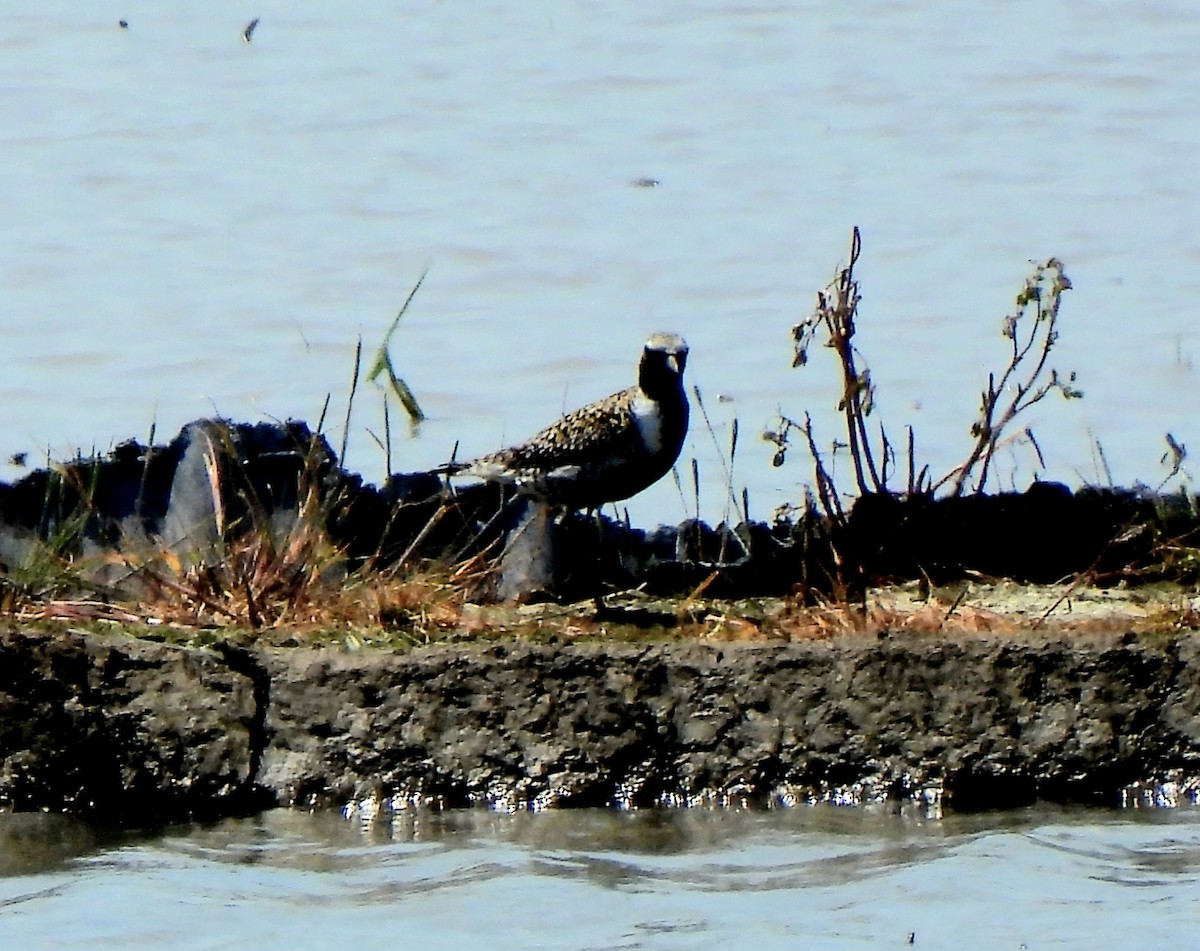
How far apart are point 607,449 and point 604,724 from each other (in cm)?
222

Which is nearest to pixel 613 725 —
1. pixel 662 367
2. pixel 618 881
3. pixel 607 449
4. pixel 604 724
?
pixel 604 724

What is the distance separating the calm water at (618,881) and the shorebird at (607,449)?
220 cm

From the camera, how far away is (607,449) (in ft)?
24.1

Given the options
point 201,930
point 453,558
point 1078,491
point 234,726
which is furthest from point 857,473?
point 201,930

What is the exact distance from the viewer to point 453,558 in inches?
255

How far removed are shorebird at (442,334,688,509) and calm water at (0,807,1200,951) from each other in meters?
2.20

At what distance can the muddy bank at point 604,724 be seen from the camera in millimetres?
5176

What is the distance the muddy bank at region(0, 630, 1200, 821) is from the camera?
5176 mm

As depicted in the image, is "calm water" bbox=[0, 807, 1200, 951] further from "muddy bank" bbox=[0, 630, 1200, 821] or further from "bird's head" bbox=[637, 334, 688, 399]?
"bird's head" bbox=[637, 334, 688, 399]

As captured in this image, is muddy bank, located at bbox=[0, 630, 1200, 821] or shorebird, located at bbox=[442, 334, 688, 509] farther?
shorebird, located at bbox=[442, 334, 688, 509]

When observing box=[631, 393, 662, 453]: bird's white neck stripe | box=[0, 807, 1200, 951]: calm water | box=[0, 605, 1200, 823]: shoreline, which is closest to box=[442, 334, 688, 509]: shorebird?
box=[631, 393, 662, 453]: bird's white neck stripe

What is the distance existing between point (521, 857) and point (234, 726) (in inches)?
28.7

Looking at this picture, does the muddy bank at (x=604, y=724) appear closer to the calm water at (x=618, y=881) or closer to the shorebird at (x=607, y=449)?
the calm water at (x=618, y=881)

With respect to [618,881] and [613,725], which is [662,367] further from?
[618,881]
